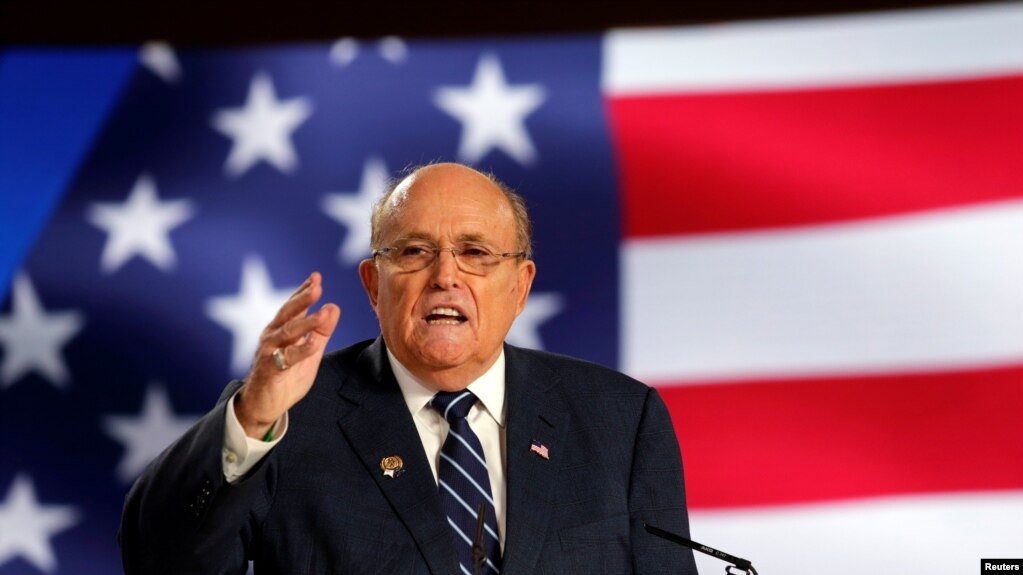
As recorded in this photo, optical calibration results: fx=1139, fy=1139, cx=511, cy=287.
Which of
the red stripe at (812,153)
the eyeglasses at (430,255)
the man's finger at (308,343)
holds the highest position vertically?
the red stripe at (812,153)

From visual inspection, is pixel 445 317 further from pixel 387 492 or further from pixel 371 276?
pixel 387 492

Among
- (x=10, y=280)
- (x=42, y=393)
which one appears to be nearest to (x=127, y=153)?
(x=10, y=280)

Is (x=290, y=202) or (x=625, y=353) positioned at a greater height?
(x=290, y=202)

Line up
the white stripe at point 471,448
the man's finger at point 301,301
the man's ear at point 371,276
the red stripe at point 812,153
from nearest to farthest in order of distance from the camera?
the man's finger at point 301,301
the white stripe at point 471,448
the man's ear at point 371,276
the red stripe at point 812,153

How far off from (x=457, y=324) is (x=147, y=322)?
1.71m

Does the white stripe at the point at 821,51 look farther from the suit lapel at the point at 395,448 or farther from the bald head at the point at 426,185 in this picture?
the suit lapel at the point at 395,448

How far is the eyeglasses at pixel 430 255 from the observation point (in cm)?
209

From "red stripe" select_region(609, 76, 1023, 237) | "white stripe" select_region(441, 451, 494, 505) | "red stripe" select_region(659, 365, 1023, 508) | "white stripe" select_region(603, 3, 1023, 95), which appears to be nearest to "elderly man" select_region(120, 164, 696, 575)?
"white stripe" select_region(441, 451, 494, 505)

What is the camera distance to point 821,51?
3.51 m

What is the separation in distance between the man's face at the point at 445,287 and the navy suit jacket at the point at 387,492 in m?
Answer: 0.10

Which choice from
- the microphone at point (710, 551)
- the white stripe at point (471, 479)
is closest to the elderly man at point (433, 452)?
the white stripe at point (471, 479)

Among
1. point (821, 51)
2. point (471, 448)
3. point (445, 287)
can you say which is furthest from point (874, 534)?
point (445, 287)

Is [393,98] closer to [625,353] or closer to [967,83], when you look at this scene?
[625,353]

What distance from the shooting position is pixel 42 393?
3455 millimetres
